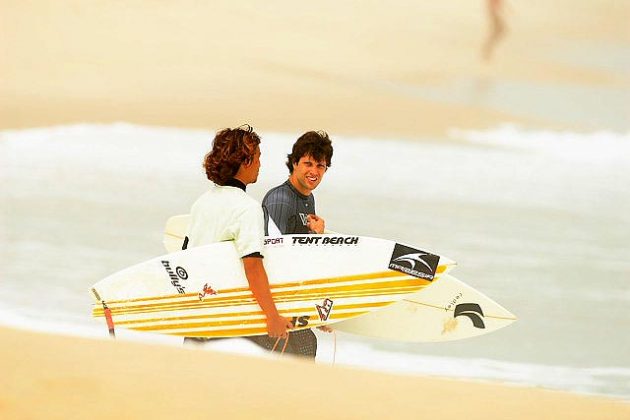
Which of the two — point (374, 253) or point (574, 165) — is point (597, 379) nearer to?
point (374, 253)

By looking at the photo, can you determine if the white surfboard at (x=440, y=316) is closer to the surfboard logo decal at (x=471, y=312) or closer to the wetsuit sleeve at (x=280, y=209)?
the surfboard logo decal at (x=471, y=312)

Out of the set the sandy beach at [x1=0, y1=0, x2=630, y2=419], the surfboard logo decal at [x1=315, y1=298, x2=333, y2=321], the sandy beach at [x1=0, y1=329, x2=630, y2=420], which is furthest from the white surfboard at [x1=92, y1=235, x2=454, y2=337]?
the sandy beach at [x1=0, y1=0, x2=630, y2=419]

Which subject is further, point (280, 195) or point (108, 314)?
point (108, 314)

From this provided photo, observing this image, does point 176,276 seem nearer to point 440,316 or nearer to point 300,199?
point 300,199

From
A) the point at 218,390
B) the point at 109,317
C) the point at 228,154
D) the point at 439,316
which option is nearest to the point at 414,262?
the point at 439,316

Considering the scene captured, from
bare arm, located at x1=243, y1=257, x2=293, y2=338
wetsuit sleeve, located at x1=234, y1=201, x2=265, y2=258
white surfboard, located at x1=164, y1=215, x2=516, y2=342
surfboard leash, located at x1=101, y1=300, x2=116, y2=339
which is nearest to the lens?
wetsuit sleeve, located at x1=234, y1=201, x2=265, y2=258

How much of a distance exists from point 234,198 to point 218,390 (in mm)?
1108

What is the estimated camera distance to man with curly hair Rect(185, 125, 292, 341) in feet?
7.54

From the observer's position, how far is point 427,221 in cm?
812

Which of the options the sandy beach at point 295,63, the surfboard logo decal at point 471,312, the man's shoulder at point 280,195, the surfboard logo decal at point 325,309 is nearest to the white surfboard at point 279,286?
the surfboard logo decal at point 325,309

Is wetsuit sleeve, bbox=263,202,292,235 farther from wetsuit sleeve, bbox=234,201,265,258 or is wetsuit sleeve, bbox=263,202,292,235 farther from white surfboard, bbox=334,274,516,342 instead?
white surfboard, bbox=334,274,516,342

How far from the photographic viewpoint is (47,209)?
804cm

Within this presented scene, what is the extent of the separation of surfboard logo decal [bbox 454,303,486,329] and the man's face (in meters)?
0.77

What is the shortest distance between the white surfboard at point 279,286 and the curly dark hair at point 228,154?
0.30 m
